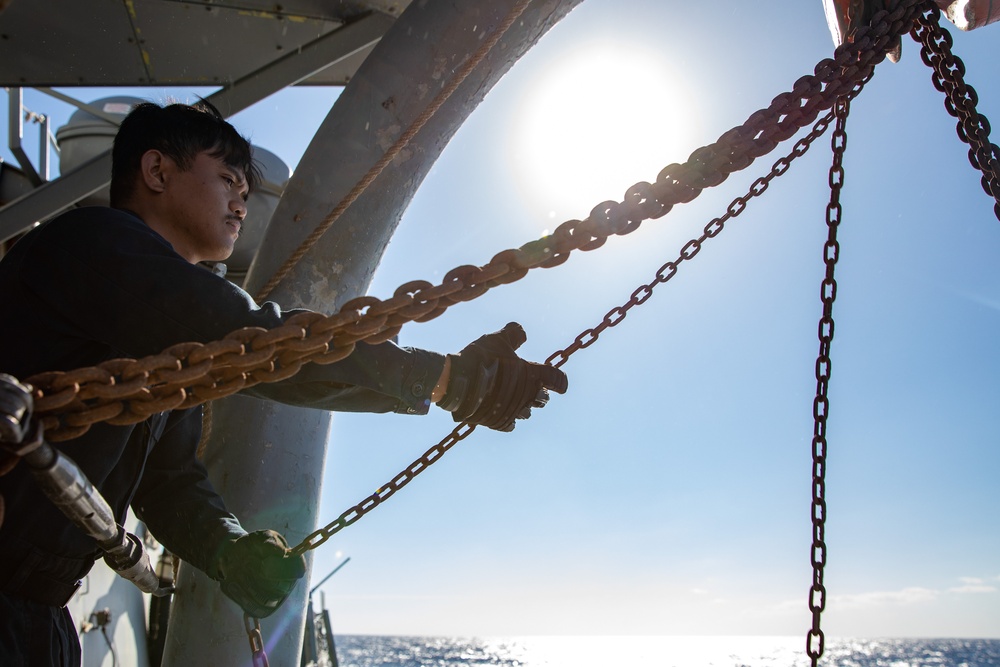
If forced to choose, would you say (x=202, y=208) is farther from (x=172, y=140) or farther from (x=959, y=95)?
(x=959, y=95)

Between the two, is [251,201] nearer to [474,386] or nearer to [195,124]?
[195,124]

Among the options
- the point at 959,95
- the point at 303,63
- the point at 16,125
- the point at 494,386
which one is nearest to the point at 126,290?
the point at 494,386

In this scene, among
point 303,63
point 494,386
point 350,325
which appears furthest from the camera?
point 303,63

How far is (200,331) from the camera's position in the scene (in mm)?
1651

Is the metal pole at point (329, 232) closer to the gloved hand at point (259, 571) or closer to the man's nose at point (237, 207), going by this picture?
the gloved hand at point (259, 571)

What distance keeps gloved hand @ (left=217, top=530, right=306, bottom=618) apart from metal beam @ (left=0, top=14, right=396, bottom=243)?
3.68 metres

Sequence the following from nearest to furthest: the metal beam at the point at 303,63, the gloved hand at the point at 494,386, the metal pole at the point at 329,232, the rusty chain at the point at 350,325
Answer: the rusty chain at the point at 350,325 → the gloved hand at the point at 494,386 → the metal pole at the point at 329,232 → the metal beam at the point at 303,63

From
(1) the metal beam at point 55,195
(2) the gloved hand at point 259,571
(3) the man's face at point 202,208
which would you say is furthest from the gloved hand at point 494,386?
(1) the metal beam at point 55,195

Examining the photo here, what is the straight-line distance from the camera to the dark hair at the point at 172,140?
7.14 ft

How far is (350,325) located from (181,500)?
1331 millimetres

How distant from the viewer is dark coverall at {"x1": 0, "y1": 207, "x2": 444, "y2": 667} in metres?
1.65

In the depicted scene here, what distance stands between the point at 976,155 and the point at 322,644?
437 inches

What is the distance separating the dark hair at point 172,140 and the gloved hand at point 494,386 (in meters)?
0.99

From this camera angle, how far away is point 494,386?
1879mm
